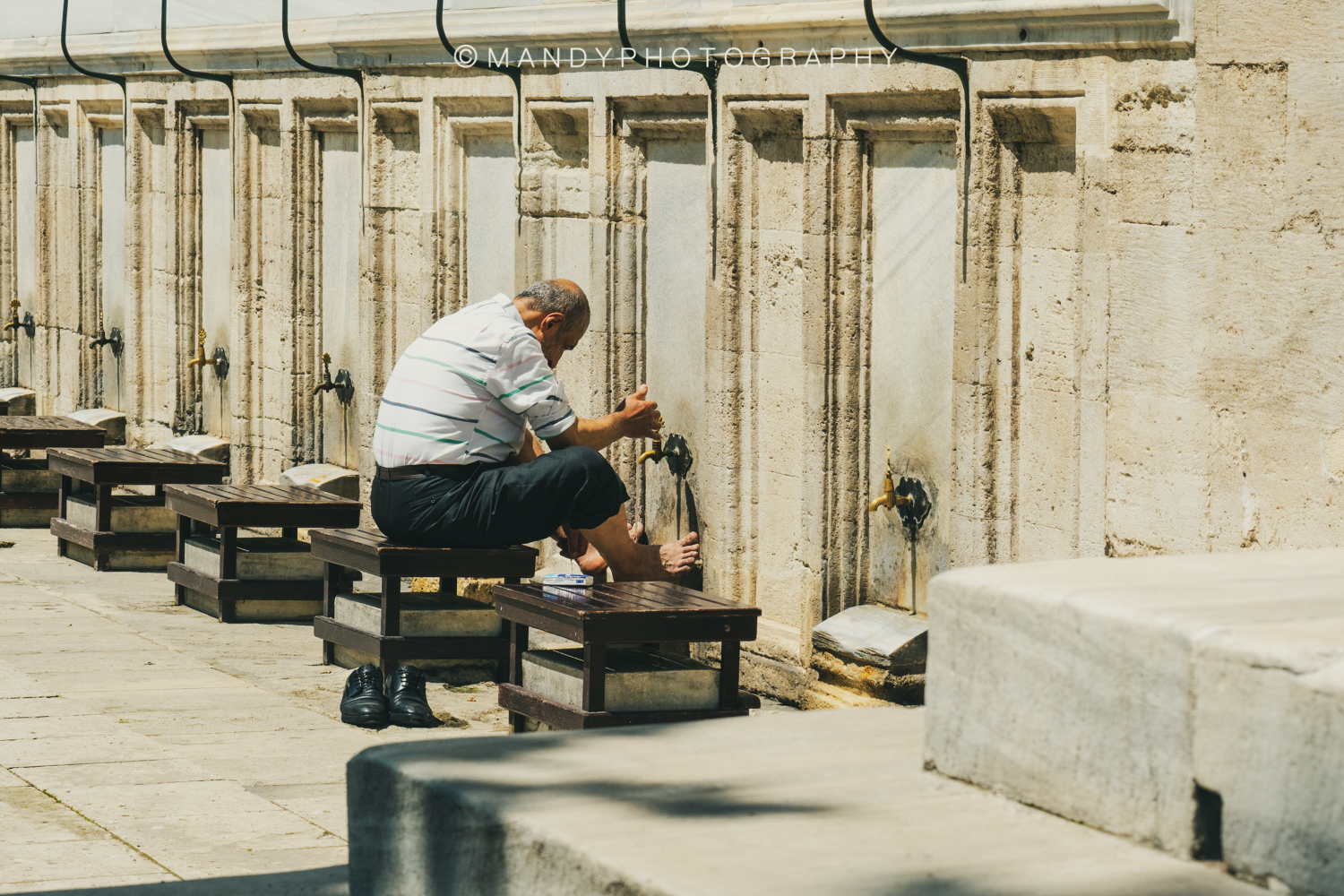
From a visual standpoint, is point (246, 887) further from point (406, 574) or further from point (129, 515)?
point (129, 515)

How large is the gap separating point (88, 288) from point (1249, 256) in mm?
10293

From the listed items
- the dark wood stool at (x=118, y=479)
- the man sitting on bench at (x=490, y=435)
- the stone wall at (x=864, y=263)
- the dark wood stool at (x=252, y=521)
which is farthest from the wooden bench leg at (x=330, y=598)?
the dark wood stool at (x=118, y=479)

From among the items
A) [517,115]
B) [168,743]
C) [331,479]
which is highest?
[517,115]

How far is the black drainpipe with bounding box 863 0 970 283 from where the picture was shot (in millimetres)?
6520

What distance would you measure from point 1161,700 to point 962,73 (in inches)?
148

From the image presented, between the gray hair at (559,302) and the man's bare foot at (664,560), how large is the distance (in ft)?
3.15

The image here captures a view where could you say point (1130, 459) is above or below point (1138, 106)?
below

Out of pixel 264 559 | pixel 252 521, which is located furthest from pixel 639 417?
pixel 264 559

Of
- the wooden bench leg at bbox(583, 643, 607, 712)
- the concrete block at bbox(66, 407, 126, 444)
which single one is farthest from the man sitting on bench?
the concrete block at bbox(66, 407, 126, 444)

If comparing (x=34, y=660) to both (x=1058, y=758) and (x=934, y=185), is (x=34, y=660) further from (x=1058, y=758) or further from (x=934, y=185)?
(x=1058, y=758)

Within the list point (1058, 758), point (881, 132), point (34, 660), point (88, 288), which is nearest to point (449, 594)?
point (34, 660)

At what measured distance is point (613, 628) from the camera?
6.10m

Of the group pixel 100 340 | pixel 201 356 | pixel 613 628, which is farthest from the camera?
pixel 100 340

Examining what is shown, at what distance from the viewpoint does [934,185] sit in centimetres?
687
